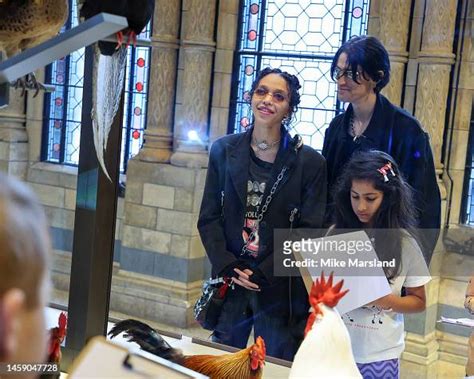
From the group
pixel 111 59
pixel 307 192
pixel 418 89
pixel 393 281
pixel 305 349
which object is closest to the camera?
pixel 305 349

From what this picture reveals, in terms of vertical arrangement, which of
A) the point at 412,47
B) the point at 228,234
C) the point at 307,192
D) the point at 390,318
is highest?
the point at 412,47

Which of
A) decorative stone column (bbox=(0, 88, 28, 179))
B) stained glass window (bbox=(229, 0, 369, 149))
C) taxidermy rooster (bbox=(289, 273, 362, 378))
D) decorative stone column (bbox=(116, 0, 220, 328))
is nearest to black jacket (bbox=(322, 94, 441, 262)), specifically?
stained glass window (bbox=(229, 0, 369, 149))

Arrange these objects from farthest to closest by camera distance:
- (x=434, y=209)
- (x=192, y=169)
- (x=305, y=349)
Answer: (x=192, y=169)
(x=434, y=209)
(x=305, y=349)

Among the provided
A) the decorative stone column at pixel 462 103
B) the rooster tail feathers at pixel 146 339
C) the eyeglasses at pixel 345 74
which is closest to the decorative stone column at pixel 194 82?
the decorative stone column at pixel 462 103

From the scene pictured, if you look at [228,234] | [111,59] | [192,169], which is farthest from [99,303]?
[192,169]

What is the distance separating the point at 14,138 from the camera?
283 cm

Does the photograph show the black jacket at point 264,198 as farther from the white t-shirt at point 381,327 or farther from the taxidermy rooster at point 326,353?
the taxidermy rooster at point 326,353

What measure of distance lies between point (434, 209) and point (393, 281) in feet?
1.45

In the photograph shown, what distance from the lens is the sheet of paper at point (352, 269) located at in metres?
1.41

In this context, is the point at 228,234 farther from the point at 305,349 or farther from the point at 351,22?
the point at 351,22

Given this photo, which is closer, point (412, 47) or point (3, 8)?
point (3, 8)

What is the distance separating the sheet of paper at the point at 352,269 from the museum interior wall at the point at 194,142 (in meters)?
0.79

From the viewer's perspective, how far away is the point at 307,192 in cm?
169

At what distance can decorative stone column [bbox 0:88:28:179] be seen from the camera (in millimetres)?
2711
